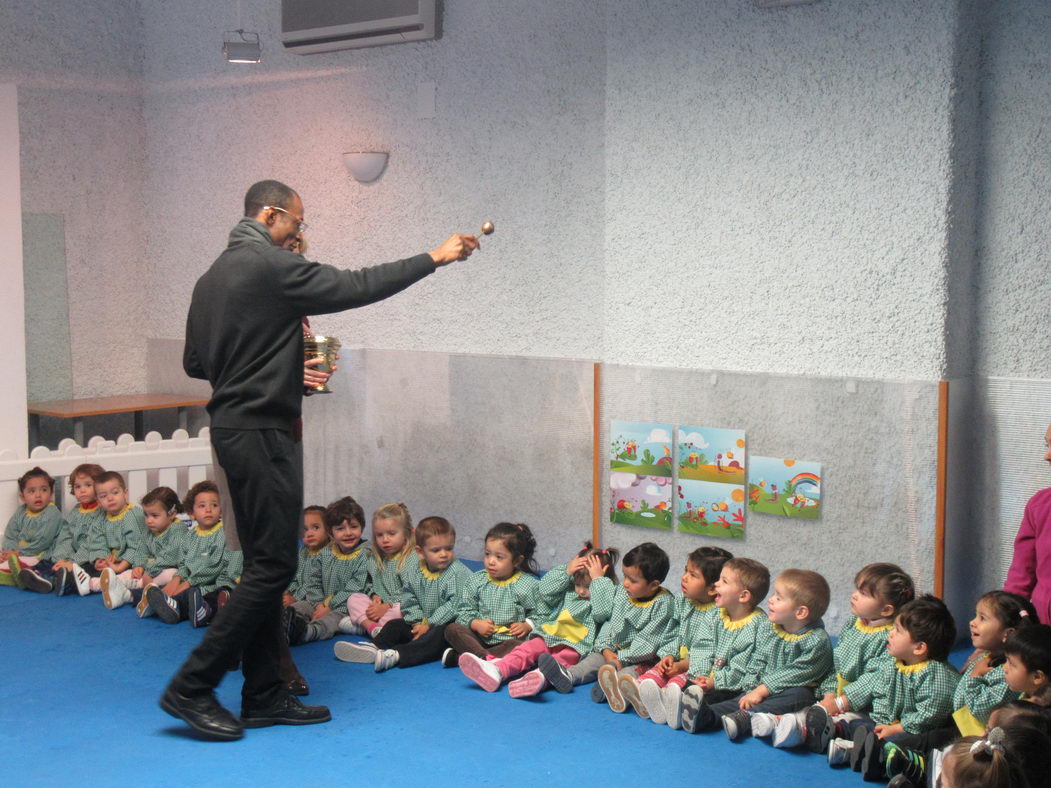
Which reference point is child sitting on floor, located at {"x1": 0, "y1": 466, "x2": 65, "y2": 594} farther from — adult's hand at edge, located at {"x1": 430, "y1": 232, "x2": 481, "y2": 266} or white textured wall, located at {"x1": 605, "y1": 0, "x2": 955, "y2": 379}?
adult's hand at edge, located at {"x1": 430, "y1": 232, "x2": 481, "y2": 266}

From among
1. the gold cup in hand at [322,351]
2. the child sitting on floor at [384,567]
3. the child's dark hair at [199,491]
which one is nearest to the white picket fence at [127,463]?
the child's dark hair at [199,491]

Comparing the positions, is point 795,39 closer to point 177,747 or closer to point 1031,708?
point 1031,708

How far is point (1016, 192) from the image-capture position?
4312mm

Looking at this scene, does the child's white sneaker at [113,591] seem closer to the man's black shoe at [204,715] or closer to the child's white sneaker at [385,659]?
the child's white sneaker at [385,659]

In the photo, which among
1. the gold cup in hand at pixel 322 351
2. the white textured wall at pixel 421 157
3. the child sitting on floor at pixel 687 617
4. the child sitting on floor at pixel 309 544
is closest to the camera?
the child sitting on floor at pixel 687 617

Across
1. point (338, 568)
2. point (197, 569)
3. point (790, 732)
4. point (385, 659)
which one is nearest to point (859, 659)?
point (790, 732)

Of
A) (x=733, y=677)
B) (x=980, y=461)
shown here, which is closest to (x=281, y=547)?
(x=733, y=677)

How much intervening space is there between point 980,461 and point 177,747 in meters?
3.04

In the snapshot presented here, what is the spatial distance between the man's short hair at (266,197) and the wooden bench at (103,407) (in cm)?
303

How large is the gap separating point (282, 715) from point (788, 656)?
1.59 meters

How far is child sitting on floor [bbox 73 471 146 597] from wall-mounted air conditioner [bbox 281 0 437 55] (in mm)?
2467

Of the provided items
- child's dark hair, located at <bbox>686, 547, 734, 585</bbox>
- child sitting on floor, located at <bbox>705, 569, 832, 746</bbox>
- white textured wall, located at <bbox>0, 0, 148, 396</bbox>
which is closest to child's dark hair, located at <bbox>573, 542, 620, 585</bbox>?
child's dark hair, located at <bbox>686, 547, 734, 585</bbox>

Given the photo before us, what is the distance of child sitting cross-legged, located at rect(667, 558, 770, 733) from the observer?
12.1 feet

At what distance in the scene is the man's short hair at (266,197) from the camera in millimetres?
3654
